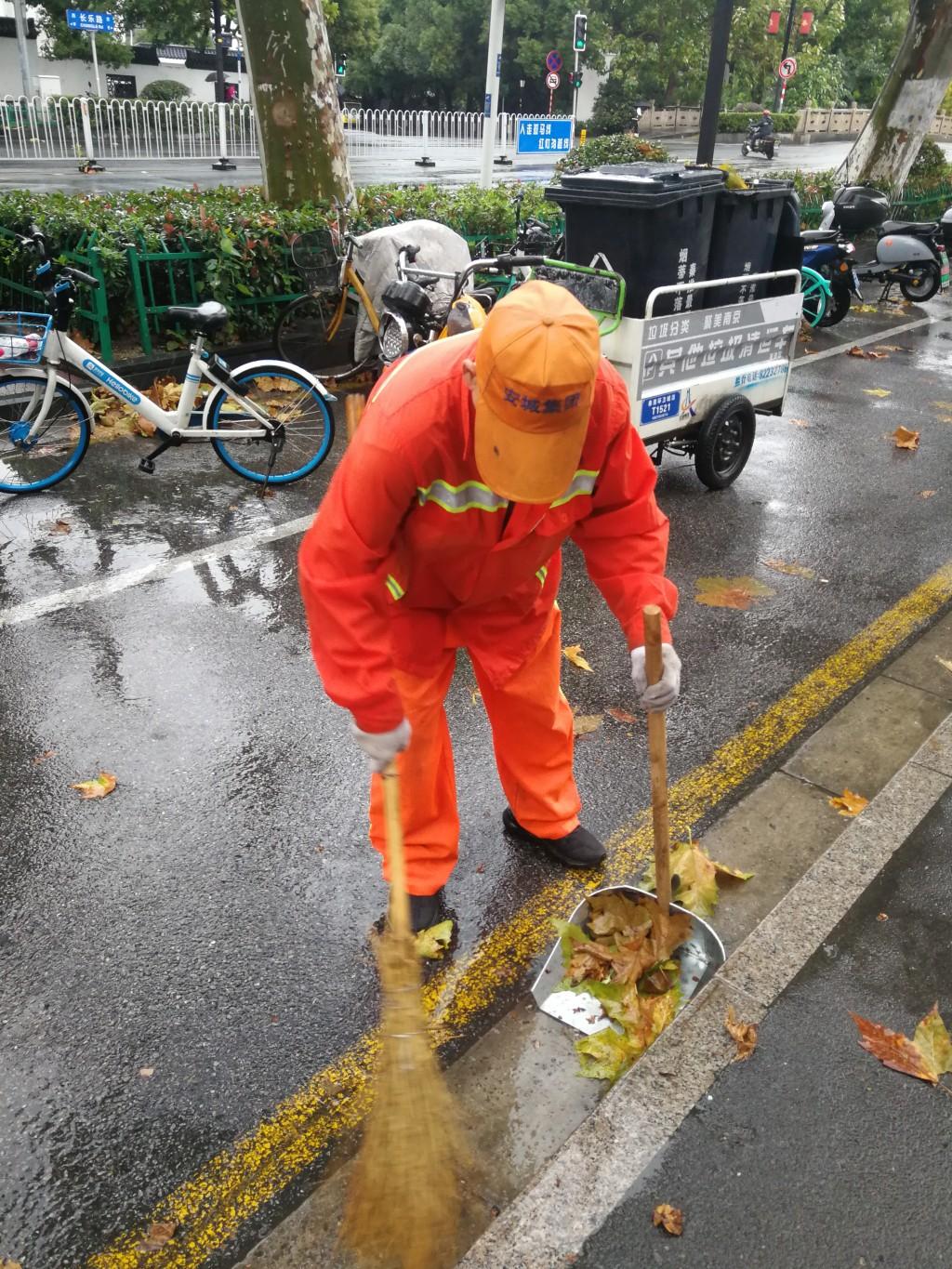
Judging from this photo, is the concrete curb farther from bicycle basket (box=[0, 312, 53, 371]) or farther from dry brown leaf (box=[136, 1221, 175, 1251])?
bicycle basket (box=[0, 312, 53, 371])

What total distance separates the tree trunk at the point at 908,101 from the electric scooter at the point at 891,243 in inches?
136

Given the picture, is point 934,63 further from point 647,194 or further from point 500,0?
point 647,194

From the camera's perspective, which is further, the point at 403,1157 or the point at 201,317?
the point at 201,317

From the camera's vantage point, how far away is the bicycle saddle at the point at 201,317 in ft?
17.8

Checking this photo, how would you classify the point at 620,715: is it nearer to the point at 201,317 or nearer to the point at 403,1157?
the point at 403,1157

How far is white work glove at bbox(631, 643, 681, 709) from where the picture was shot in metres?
2.38

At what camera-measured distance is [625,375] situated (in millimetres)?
5301

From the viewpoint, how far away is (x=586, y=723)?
12.9 feet

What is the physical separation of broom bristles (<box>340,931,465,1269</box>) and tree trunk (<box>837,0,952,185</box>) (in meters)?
17.3

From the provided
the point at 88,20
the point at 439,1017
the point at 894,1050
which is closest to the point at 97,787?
the point at 439,1017

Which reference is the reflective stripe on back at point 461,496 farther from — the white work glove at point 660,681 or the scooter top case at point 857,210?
the scooter top case at point 857,210

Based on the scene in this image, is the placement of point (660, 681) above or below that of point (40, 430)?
above

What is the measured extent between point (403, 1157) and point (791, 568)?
4.11m

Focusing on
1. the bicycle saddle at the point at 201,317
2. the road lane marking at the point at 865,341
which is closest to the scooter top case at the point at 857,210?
the road lane marking at the point at 865,341
